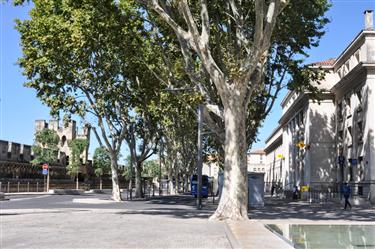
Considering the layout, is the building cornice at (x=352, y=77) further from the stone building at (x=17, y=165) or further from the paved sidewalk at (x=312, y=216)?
the stone building at (x=17, y=165)

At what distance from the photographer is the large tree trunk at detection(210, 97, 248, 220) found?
1906cm

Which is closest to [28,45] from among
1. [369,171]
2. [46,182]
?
[369,171]

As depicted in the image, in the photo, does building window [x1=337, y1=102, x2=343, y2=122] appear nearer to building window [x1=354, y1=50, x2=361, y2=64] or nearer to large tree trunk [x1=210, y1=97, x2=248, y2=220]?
building window [x1=354, y1=50, x2=361, y2=64]

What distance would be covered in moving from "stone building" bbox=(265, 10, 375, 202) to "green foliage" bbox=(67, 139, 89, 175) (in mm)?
30740

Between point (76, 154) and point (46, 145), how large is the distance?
4613 millimetres

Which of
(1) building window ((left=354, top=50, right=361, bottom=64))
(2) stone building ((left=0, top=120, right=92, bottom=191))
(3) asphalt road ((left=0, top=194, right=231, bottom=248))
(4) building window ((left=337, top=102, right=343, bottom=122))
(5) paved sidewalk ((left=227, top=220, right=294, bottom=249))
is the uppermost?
(1) building window ((left=354, top=50, right=361, bottom=64))

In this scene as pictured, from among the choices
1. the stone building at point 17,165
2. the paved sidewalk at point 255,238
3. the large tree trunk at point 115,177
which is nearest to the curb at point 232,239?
the paved sidewalk at point 255,238

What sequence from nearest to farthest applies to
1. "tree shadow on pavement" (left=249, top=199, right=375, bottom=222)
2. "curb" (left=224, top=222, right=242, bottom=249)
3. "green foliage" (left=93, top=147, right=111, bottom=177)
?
"curb" (left=224, top=222, right=242, bottom=249) < "tree shadow on pavement" (left=249, top=199, right=375, bottom=222) < "green foliage" (left=93, top=147, right=111, bottom=177)

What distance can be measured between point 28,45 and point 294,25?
15525 millimetres

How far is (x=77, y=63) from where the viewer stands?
31516 mm

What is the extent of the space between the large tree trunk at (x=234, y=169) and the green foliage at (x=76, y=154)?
180 feet

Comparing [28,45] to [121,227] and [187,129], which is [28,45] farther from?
[187,129]

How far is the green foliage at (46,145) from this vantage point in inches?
2640

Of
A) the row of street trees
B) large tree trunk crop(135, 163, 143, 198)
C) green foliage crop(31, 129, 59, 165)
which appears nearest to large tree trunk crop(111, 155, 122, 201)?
the row of street trees
